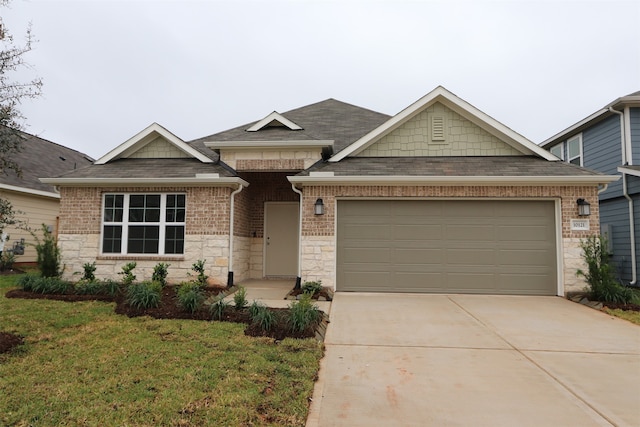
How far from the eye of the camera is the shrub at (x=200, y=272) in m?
8.69

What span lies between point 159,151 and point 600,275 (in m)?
12.0

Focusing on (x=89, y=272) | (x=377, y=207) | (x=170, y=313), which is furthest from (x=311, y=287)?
(x=89, y=272)

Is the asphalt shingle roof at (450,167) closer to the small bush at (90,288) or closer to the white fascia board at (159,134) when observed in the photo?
the white fascia board at (159,134)

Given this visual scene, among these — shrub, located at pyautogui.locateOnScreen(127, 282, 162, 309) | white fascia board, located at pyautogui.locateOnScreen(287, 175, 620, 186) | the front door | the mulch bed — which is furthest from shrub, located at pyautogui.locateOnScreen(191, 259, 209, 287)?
white fascia board, located at pyautogui.locateOnScreen(287, 175, 620, 186)

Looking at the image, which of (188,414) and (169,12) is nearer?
(188,414)

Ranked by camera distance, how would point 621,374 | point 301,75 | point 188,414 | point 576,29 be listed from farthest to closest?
point 301,75
point 576,29
point 621,374
point 188,414

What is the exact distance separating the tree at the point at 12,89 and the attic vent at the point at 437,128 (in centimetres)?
873

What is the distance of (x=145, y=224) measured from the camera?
962cm

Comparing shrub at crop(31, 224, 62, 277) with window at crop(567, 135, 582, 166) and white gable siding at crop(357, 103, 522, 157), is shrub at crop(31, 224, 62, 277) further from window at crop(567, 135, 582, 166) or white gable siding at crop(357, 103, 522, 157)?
window at crop(567, 135, 582, 166)

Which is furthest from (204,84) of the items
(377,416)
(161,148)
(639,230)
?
(377,416)

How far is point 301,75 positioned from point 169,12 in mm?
21233

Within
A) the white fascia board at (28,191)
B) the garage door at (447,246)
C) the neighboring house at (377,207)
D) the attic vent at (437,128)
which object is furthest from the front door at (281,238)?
the white fascia board at (28,191)

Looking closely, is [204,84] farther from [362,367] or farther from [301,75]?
[362,367]

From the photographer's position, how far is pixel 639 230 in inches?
429
